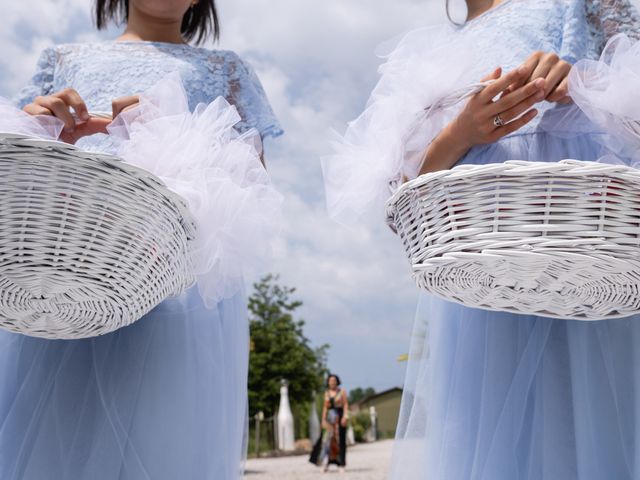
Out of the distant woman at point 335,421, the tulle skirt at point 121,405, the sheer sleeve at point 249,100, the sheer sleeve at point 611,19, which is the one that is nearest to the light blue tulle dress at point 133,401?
the tulle skirt at point 121,405

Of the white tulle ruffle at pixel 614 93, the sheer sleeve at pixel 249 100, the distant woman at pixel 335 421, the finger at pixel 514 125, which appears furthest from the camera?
the distant woman at pixel 335 421

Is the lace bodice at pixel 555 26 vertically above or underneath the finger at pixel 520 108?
above

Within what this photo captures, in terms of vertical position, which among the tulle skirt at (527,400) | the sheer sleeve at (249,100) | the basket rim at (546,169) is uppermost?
the sheer sleeve at (249,100)

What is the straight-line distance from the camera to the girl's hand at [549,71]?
2.02 meters

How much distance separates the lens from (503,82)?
78.4 inches

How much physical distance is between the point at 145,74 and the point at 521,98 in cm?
140

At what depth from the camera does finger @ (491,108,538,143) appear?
2.07m

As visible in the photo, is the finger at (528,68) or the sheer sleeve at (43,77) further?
the sheer sleeve at (43,77)

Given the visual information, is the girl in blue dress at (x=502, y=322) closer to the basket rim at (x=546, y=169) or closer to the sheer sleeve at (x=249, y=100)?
the basket rim at (x=546, y=169)

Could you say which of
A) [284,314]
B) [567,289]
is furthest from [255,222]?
[284,314]

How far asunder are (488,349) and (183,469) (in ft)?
2.99

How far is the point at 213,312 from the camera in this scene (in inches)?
97.7

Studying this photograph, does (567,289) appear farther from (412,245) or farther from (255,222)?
(255,222)

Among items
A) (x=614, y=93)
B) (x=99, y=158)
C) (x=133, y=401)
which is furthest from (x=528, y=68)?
(x=133, y=401)
